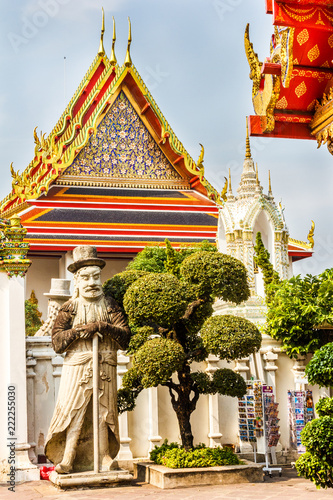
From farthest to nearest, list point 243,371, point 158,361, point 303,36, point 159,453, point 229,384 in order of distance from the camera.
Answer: point 243,371
point 159,453
point 229,384
point 158,361
point 303,36

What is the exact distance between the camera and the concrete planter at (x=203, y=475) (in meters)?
8.35

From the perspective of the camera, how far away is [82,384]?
8430 mm

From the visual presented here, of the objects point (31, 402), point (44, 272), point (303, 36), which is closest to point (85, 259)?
point (31, 402)

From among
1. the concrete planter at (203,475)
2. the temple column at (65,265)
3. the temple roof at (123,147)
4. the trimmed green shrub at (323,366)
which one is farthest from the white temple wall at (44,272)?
the trimmed green shrub at (323,366)

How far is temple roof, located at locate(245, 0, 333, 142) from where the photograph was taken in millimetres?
5637

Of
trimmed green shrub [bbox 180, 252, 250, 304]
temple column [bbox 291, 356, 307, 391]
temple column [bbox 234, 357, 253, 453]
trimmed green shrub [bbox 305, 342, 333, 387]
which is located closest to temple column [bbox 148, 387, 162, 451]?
temple column [bbox 234, 357, 253, 453]

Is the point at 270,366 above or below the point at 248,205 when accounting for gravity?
below

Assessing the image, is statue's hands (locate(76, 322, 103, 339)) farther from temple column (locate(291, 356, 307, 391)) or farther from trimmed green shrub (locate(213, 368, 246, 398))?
temple column (locate(291, 356, 307, 391))

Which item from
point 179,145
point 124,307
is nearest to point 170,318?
point 124,307

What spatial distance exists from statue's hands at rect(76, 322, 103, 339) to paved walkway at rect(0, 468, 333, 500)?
5.44 feet

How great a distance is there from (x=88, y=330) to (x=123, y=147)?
1298cm

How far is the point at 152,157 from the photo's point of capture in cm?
2095

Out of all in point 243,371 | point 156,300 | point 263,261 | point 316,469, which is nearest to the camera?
point 316,469

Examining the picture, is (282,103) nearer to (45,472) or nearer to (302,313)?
(302,313)
